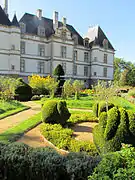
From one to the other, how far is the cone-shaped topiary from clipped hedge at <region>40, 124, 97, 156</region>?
0.58 m

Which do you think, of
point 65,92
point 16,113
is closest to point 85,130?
point 16,113

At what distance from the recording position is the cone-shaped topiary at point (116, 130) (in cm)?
562

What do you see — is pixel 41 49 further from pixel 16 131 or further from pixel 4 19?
pixel 16 131

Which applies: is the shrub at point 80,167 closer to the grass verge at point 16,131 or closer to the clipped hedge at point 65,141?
the clipped hedge at point 65,141

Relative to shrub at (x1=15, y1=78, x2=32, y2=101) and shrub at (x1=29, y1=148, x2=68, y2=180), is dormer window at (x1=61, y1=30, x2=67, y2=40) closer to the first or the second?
shrub at (x1=15, y1=78, x2=32, y2=101)

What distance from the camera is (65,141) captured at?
23.3ft

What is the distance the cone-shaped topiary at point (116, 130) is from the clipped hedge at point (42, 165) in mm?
1731

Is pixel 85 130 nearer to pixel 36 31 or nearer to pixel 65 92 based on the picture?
pixel 65 92

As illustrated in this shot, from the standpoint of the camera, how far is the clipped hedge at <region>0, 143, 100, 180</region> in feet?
12.7

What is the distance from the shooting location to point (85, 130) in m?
Result: 9.53

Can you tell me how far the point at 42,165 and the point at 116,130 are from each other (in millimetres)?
2473

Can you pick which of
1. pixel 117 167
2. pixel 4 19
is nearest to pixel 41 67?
pixel 4 19

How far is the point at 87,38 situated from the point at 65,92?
2139cm

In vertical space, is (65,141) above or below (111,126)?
below
